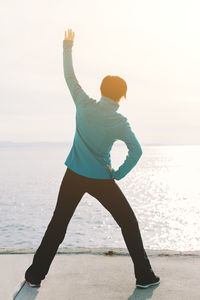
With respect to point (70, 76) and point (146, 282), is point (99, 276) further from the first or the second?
point (70, 76)

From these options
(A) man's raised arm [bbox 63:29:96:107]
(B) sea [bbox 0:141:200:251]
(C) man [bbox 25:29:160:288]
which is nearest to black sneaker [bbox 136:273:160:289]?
(C) man [bbox 25:29:160:288]

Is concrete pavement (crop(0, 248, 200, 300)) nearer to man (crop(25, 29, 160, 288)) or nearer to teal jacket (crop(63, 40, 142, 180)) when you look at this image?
man (crop(25, 29, 160, 288))

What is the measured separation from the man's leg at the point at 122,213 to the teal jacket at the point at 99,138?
0.38ft

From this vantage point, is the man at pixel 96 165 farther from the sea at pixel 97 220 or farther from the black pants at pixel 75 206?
the sea at pixel 97 220

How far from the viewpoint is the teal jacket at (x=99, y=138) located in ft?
12.9

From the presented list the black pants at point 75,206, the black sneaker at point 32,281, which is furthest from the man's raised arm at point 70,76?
the black sneaker at point 32,281

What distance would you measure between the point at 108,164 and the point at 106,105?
1.93 ft

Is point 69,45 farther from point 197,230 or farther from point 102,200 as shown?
point 197,230

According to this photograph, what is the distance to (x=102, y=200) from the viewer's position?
13.5ft

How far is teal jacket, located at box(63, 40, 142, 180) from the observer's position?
392cm

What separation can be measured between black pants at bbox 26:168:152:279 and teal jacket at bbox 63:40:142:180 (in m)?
0.10

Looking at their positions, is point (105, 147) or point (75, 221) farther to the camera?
point (75, 221)

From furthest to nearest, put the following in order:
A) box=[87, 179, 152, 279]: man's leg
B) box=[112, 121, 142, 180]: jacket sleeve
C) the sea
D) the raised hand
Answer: the sea → the raised hand → box=[87, 179, 152, 279]: man's leg → box=[112, 121, 142, 180]: jacket sleeve

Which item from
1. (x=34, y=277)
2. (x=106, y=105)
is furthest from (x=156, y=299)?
(x=106, y=105)
